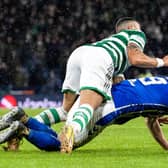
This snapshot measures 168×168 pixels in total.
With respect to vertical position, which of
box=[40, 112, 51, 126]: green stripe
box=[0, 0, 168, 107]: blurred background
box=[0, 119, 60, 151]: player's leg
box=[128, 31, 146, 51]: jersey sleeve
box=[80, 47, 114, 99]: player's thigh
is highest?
box=[0, 0, 168, 107]: blurred background

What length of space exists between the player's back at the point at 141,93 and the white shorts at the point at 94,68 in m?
0.14

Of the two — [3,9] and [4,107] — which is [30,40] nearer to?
[3,9]

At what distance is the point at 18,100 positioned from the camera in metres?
20.7

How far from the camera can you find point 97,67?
7.40 metres

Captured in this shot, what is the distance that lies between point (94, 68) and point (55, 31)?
16.8 meters

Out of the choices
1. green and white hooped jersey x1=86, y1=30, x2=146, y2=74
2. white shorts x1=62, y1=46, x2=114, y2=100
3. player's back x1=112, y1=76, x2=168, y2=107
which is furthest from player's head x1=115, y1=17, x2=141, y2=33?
player's back x1=112, y1=76, x2=168, y2=107

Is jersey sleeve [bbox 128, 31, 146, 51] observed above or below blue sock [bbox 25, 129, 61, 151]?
above

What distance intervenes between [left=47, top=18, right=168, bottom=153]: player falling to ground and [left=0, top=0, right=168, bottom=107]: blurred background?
13725mm

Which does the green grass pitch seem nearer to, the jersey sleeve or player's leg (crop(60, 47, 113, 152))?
player's leg (crop(60, 47, 113, 152))

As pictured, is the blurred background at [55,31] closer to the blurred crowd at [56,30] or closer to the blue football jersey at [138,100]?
the blurred crowd at [56,30]

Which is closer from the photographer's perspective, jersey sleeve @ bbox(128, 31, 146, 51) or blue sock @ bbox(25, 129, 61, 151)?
blue sock @ bbox(25, 129, 61, 151)

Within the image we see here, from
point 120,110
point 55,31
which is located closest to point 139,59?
point 120,110

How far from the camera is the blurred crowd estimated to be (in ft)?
73.9

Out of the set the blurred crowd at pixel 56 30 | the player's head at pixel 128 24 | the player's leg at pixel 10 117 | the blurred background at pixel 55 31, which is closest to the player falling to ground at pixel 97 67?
the player's head at pixel 128 24
